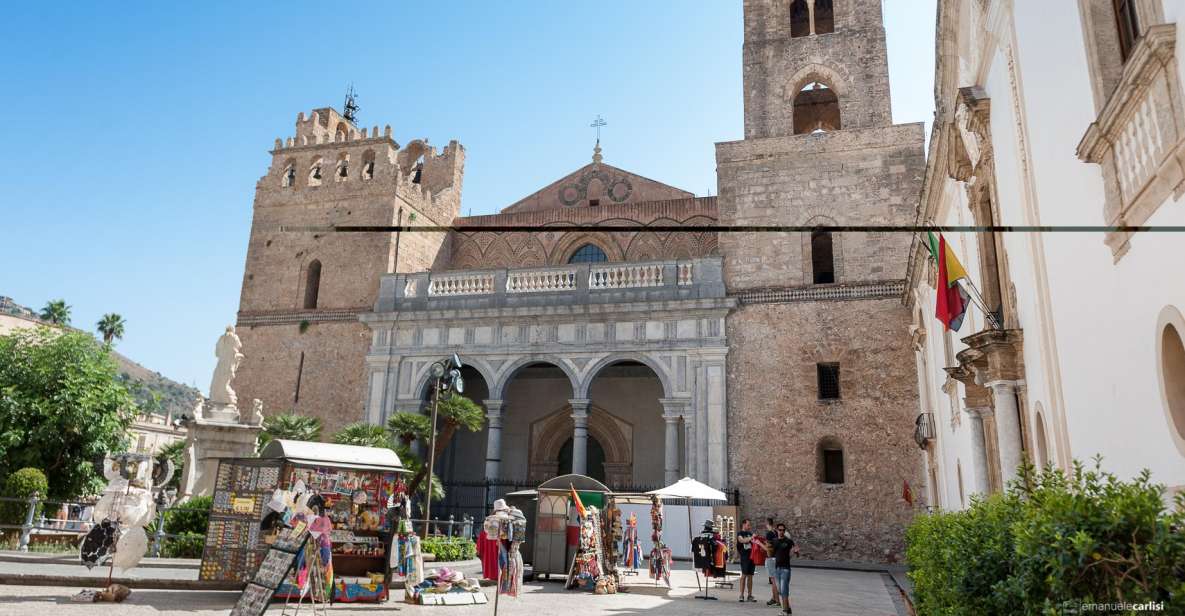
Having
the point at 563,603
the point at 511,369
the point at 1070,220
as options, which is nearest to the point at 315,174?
the point at 511,369

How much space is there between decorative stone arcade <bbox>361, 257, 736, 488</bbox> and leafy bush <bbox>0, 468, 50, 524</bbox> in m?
7.76

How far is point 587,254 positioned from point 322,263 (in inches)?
339

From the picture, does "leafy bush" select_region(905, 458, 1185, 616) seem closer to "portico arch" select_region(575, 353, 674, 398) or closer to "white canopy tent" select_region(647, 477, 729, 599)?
"white canopy tent" select_region(647, 477, 729, 599)

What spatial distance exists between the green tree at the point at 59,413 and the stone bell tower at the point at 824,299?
616 inches

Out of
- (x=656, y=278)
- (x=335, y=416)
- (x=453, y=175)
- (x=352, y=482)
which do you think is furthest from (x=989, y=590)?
(x=453, y=175)

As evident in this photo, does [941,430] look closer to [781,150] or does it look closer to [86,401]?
[781,150]

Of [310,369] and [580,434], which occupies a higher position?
[310,369]

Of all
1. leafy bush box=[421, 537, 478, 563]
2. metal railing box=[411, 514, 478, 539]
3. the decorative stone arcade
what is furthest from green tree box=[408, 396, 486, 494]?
the decorative stone arcade

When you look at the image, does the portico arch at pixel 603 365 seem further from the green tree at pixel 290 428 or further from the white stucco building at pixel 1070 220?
the white stucco building at pixel 1070 220

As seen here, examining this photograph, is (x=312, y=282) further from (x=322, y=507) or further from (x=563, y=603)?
(x=563, y=603)

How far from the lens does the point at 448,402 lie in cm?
1781

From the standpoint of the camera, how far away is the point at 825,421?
18812mm

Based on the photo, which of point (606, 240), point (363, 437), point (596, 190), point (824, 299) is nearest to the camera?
point (363, 437)

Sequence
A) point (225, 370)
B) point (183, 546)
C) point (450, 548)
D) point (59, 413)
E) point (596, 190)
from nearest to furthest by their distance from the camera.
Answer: point (183, 546) → point (225, 370) → point (450, 548) → point (59, 413) → point (596, 190)
